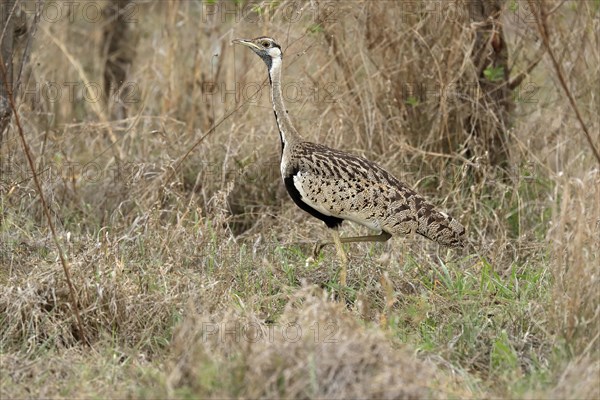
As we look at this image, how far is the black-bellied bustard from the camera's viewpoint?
5008 mm

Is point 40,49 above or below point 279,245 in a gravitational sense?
above

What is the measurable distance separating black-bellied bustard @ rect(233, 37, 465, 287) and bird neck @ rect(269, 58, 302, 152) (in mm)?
37

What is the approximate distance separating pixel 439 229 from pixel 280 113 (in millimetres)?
1008

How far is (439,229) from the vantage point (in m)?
5.05

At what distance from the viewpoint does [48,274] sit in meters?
4.42

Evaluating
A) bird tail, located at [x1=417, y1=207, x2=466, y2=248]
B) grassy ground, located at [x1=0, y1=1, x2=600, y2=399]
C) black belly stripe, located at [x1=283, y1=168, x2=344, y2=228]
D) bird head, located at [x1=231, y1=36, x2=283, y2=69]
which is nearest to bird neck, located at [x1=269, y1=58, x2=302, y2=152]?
bird head, located at [x1=231, y1=36, x2=283, y2=69]

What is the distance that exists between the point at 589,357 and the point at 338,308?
3.24 ft

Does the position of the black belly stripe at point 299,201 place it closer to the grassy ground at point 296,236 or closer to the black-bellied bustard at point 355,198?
the black-bellied bustard at point 355,198

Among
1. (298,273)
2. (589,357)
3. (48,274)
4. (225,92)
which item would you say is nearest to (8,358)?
(48,274)

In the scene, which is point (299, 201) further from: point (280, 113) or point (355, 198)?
point (280, 113)

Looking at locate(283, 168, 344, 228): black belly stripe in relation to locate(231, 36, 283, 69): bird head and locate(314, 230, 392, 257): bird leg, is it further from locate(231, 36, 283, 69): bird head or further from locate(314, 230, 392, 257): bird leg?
locate(231, 36, 283, 69): bird head

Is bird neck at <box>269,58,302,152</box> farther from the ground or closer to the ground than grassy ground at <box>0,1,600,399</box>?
farther from the ground

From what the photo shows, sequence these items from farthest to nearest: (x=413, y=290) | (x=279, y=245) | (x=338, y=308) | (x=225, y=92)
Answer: (x=225, y=92) < (x=279, y=245) < (x=413, y=290) < (x=338, y=308)

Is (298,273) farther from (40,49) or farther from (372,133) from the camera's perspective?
(40,49)
